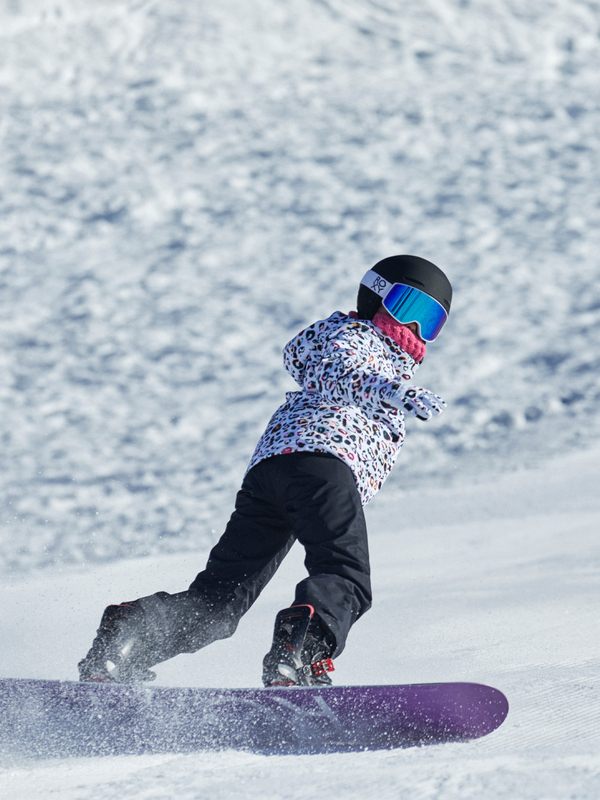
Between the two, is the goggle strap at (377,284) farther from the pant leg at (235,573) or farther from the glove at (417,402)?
the pant leg at (235,573)

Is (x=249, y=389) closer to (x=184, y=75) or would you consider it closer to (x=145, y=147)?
(x=145, y=147)

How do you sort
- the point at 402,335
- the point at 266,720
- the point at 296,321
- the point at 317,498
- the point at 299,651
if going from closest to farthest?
1. the point at 266,720
2. the point at 299,651
3. the point at 317,498
4. the point at 402,335
5. the point at 296,321

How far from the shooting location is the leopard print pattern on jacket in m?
2.16

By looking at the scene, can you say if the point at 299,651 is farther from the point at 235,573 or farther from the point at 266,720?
the point at 235,573

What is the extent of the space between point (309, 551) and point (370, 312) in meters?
0.71

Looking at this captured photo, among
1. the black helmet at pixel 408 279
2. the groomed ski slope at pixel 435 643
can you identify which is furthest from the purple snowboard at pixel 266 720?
the black helmet at pixel 408 279

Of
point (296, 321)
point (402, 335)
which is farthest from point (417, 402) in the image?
point (296, 321)

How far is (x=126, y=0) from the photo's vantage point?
1081 centimetres

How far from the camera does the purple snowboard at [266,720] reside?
1.73 meters

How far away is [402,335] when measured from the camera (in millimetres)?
2416

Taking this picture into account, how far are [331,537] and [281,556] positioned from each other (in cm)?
31

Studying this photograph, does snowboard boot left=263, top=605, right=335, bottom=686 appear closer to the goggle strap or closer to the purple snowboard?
the purple snowboard

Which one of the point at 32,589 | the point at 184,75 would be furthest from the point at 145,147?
the point at 32,589

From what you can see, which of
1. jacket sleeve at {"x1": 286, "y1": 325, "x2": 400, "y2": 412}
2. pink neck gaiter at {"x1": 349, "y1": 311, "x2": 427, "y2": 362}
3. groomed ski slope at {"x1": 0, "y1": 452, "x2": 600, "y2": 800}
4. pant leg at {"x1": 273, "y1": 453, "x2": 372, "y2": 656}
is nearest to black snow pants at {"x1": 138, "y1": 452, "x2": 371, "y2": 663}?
pant leg at {"x1": 273, "y1": 453, "x2": 372, "y2": 656}
